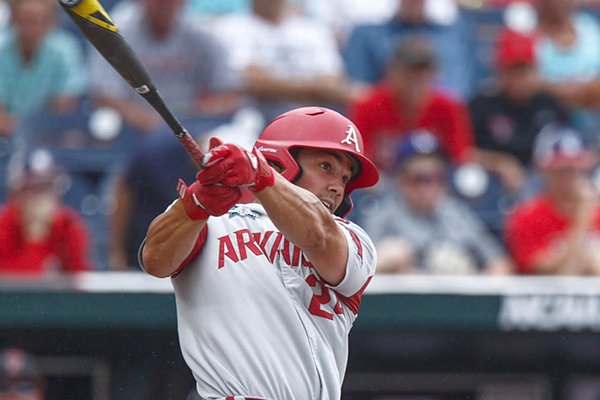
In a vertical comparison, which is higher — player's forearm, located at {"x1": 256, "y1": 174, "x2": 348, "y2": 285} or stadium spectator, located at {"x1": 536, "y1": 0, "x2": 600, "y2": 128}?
player's forearm, located at {"x1": 256, "y1": 174, "x2": 348, "y2": 285}

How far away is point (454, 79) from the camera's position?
26.8ft

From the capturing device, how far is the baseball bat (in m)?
2.92

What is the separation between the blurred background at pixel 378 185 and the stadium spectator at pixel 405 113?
0.04 ft

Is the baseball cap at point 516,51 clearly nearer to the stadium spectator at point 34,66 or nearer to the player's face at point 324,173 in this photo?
the stadium spectator at point 34,66

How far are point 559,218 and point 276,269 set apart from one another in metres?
3.75

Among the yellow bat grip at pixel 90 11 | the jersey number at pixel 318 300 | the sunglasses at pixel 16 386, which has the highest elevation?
the yellow bat grip at pixel 90 11

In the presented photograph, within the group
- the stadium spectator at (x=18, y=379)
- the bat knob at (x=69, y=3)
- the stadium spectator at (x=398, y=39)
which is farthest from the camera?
the stadium spectator at (x=398, y=39)

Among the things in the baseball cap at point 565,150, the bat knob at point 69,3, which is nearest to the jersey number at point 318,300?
the bat knob at point 69,3

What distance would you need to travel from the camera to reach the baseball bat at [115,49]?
292cm

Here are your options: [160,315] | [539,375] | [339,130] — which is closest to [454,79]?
[539,375]

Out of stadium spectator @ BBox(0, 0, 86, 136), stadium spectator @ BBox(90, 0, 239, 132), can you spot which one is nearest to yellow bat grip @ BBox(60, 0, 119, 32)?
stadium spectator @ BBox(90, 0, 239, 132)

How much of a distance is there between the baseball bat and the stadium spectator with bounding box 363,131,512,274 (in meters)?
3.35

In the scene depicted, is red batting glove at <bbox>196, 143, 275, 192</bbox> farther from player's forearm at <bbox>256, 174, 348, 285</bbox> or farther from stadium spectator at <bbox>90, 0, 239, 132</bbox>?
stadium spectator at <bbox>90, 0, 239, 132</bbox>

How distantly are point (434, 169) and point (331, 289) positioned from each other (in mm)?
3429
